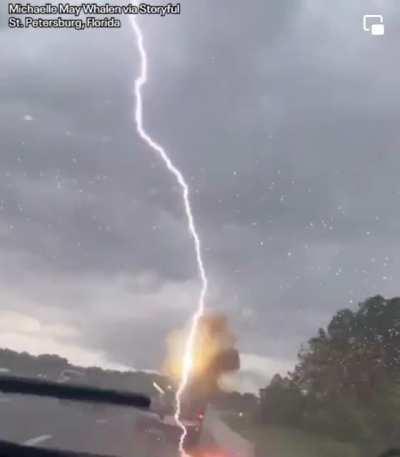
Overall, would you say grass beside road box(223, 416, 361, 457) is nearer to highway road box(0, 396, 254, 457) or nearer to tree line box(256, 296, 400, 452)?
tree line box(256, 296, 400, 452)

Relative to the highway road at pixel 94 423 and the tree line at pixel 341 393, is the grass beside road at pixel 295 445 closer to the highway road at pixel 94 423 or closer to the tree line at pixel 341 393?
the tree line at pixel 341 393

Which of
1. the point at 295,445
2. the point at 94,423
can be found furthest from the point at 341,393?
the point at 94,423

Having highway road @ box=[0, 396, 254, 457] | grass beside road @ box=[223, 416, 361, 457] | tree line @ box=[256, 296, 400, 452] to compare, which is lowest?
highway road @ box=[0, 396, 254, 457]

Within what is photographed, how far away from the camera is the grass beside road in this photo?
72.8 ft

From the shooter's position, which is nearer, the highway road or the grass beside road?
the highway road

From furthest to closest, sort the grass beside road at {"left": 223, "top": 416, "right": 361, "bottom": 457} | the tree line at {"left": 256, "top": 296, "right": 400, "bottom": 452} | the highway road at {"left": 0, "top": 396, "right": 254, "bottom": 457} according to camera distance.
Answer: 1. the tree line at {"left": 256, "top": 296, "right": 400, "bottom": 452}
2. the grass beside road at {"left": 223, "top": 416, "right": 361, "bottom": 457}
3. the highway road at {"left": 0, "top": 396, "right": 254, "bottom": 457}

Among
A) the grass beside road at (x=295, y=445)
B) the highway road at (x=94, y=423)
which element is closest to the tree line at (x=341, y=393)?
the grass beside road at (x=295, y=445)

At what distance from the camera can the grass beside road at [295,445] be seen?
72.8ft

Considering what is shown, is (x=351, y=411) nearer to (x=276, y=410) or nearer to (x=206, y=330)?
(x=276, y=410)

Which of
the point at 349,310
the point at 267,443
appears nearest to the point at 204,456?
the point at 267,443

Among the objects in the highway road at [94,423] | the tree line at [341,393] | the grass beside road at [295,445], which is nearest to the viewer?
the highway road at [94,423]

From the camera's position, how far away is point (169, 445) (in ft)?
18.4

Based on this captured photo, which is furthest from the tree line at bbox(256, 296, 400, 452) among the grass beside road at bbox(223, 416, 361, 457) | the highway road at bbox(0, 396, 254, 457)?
the highway road at bbox(0, 396, 254, 457)

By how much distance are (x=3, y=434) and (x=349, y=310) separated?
7629 centimetres
